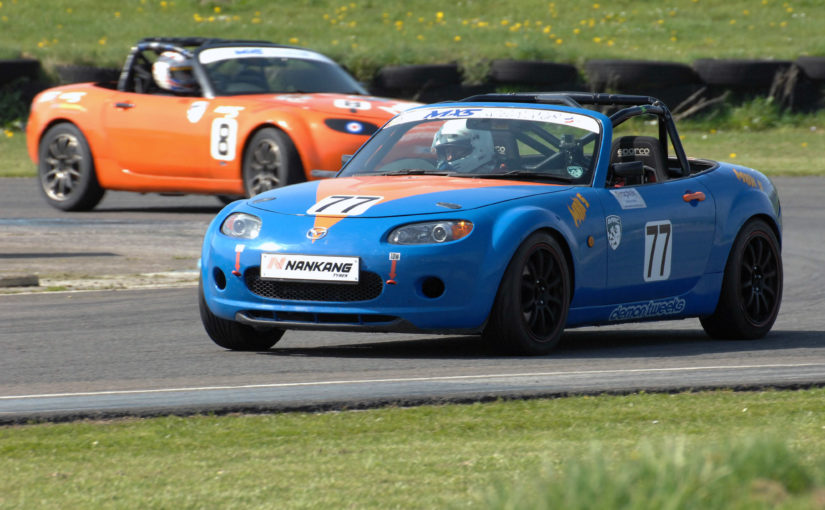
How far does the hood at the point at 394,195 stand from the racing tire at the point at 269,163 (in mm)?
5450

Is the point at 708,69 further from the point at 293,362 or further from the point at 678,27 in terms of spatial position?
the point at 293,362

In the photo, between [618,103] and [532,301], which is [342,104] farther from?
[532,301]

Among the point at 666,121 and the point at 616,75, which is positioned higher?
the point at 666,121

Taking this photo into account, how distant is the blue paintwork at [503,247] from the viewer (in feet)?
23.2

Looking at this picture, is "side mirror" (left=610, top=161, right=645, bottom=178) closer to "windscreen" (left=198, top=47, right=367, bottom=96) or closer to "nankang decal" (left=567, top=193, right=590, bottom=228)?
"nankang decal" (left=567, top=193, right=590, bottom=228)

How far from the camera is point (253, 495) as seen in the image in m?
4.44

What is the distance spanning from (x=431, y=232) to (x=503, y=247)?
332 mm

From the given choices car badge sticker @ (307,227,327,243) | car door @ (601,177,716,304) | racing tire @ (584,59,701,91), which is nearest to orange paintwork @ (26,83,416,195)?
car door @ (601,177,716,304)

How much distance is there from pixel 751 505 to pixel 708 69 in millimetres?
21227

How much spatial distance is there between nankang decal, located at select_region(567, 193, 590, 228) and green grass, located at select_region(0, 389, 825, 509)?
144 cm

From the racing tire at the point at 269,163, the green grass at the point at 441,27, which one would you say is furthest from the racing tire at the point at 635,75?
Answer: the racing tire at the point at 269,163

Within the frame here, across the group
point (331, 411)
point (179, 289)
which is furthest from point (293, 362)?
point (179, 289)

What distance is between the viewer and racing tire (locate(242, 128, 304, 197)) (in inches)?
528

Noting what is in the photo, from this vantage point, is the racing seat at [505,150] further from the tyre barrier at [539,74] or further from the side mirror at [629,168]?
the tyre barrier at [539,74]
